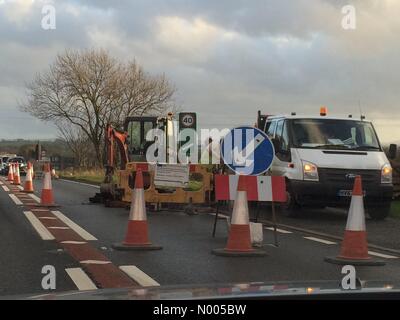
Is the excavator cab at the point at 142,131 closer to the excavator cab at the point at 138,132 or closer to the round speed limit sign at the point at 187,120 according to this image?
the excavator cab at the point at 138,132

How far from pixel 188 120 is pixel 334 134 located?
4.09m

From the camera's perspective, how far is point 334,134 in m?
13.3

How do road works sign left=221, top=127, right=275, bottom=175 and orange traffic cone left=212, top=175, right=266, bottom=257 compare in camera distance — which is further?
road works sign left=221, top=127, right=275, bottom=175

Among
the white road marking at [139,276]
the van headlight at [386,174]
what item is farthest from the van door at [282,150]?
the white road marking at [139,276]

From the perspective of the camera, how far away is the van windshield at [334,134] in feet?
43.0

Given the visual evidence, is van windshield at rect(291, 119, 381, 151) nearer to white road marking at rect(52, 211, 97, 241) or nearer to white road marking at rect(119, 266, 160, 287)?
white road marking at rect(52, 211, 97, 241)

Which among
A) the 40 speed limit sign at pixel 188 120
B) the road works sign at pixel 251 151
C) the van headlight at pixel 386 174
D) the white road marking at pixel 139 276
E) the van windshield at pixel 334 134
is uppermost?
the 40 speed limit sign at pixel 188 120

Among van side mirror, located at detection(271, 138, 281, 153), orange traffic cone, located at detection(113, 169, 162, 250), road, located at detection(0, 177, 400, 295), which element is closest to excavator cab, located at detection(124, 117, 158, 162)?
road, located at detection(0, 177, 400, 295)

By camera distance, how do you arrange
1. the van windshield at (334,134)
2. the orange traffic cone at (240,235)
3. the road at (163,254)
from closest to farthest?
1. the road at (163,254)
2. the orange traffic cone at (240,235)
3. the van windshield at (334,134)

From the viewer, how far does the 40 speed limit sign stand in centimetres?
1566

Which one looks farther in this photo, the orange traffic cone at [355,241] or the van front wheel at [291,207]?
the van front wheel at [291,207]

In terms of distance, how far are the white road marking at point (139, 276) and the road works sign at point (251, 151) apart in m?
2.79

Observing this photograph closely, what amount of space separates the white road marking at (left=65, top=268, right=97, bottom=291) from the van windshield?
283 inches
